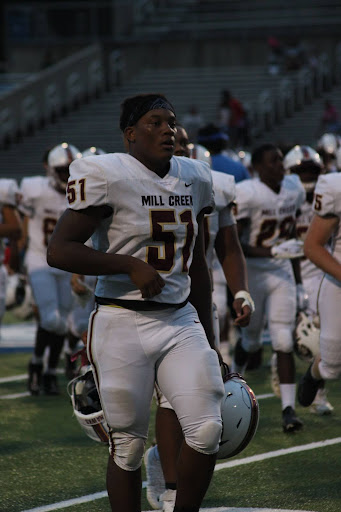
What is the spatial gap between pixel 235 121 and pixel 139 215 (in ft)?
60.9

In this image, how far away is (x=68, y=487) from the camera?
16.8 ft

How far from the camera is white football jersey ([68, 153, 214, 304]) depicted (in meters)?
3.71

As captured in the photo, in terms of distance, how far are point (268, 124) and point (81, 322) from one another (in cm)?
1624

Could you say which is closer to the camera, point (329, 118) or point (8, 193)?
point (8, 193)

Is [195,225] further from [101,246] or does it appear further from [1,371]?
[1,371]

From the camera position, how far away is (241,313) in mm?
4262

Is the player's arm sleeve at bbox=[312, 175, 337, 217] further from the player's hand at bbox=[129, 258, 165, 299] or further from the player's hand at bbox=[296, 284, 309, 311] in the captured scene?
the player's hand at bbox=[129, 258, 165, 299]

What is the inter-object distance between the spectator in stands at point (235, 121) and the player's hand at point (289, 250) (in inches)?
608

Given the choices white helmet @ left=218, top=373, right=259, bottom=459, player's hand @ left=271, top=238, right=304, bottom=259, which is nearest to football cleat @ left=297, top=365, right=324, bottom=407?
player's hand @ left=271, top=238, right=304, bottom=259

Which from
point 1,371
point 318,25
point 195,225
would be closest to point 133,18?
point 318,25

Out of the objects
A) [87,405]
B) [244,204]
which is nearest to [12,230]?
[244,204]

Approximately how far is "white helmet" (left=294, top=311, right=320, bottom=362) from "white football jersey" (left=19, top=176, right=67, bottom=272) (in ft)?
6.36

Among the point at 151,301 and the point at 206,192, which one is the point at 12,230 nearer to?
the point at 206,192

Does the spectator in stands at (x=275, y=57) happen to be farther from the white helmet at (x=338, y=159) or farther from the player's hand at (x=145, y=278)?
the player's hand at (x=145, y=278)
